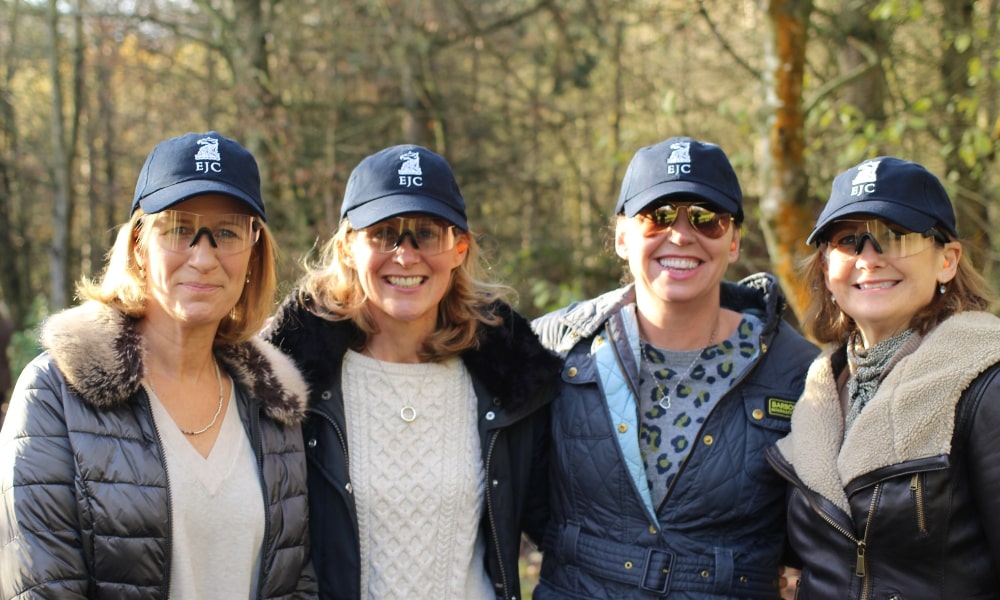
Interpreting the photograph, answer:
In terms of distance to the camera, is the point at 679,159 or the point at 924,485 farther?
the point at 679,159

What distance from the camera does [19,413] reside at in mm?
2250

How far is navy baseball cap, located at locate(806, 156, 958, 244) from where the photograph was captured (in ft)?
8.75

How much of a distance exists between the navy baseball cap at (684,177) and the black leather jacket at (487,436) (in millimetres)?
660

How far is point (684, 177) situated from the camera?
3078 mm

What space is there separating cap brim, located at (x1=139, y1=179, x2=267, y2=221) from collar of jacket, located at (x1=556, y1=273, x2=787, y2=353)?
1.40m

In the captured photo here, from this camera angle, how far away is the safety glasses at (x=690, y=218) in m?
3.12

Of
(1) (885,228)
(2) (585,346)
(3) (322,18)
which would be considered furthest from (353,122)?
(1) (885,228)

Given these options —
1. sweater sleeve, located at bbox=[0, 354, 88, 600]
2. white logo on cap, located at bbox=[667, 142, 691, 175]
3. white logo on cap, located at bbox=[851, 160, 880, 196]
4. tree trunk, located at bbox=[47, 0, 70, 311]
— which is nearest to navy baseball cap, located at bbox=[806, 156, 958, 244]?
white logo on cap, located at bbox=[851, 160, 880, 196]

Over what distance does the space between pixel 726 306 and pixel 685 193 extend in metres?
0.69

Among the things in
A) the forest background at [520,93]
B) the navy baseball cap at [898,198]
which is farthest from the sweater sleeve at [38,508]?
the forest background at [520,93]

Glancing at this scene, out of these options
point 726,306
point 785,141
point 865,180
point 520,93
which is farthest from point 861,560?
point 520,93

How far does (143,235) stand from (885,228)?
215 cm

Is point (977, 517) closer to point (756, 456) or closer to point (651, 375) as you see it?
point (756, 456)

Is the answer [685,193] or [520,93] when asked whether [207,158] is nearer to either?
[685,193]
